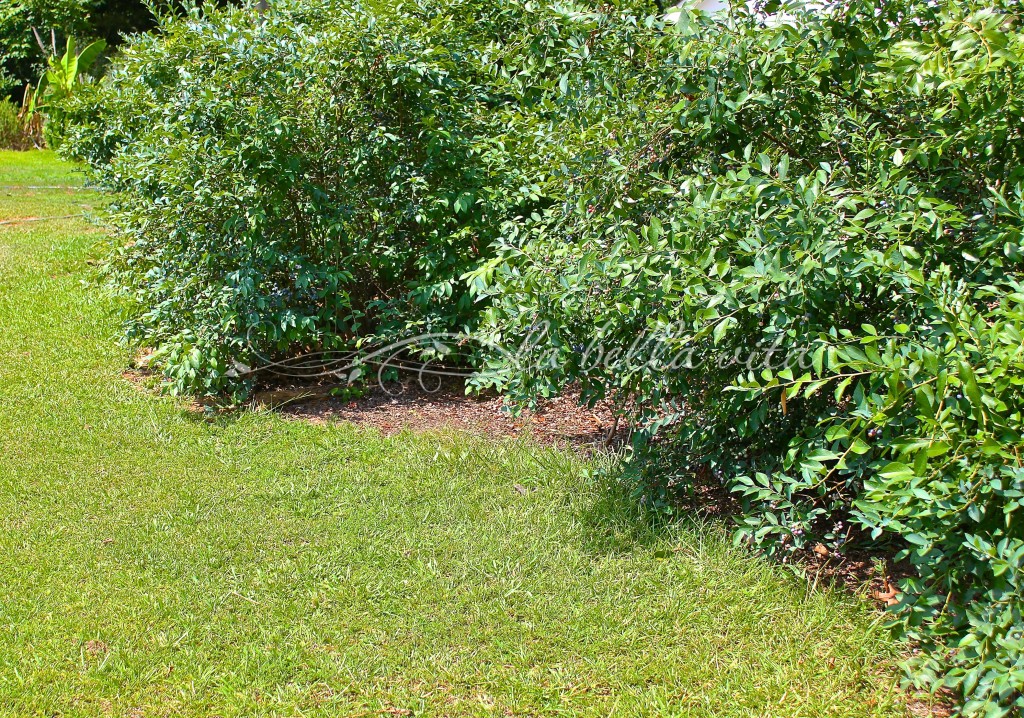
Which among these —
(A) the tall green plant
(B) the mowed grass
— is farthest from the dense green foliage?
(A) the tall green plant

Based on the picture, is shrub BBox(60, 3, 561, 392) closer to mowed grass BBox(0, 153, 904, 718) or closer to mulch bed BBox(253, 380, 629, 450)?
mulch bed BBox(253, 380, 629, 450)

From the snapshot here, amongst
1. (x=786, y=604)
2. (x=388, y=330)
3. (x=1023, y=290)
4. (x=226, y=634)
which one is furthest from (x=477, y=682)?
(x=388, y=330)

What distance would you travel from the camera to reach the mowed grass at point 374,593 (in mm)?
3193

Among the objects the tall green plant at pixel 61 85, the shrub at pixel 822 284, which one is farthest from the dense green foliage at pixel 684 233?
the tall green plant at pixel 61 85

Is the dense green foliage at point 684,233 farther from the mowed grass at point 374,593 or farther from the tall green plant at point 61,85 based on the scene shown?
the tall green plant at point 61,85

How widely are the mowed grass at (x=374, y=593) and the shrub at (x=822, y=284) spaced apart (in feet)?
1.09

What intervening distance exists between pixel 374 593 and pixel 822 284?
2077mm

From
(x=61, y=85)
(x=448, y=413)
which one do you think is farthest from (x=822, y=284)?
(x=61, y=85)

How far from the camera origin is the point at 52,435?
17.2ft

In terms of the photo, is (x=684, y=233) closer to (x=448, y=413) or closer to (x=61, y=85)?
(x=448, y=413)

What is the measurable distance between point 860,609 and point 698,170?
1.88 metres

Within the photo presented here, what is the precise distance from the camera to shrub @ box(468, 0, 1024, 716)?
2861mm

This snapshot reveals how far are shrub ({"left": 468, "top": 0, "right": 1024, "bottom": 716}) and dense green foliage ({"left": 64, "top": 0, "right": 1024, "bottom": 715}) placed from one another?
0.02m

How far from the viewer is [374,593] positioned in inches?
147
